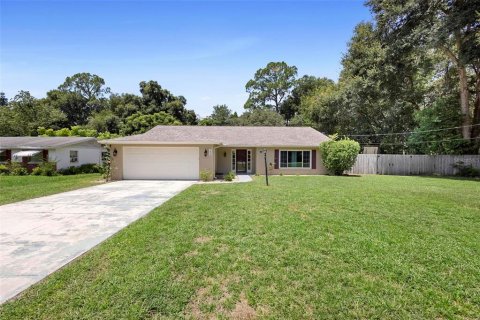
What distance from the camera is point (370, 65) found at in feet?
75.2

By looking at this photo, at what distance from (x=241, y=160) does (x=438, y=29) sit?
14542 mm

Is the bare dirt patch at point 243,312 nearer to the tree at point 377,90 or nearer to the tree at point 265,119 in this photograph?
the tree at point 377,90

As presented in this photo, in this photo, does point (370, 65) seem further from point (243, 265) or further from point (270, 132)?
point (243, 265)

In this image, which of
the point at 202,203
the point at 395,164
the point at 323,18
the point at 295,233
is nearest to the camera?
the point at 295,233

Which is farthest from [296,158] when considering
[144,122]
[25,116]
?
[25,116]

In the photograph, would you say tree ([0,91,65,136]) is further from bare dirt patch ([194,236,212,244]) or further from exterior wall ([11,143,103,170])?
bare dirt patch ([194,236,212,244])

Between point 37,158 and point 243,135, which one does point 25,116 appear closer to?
point 37,158

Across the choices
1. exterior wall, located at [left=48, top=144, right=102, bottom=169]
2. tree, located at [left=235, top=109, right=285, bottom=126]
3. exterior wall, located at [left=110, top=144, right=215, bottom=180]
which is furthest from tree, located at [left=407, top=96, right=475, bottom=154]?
exterior wall, located at [left=48, top=144, right=102, bottom=169]

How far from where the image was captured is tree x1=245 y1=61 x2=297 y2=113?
1884 inches

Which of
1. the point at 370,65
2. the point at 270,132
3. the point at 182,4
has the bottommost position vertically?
the point at 270,132

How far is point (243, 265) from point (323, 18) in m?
11.0

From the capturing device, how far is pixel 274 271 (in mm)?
4184

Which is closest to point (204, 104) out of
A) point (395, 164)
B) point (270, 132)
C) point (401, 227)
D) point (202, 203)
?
point (270, 132)

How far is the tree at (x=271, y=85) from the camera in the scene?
47.8 m
